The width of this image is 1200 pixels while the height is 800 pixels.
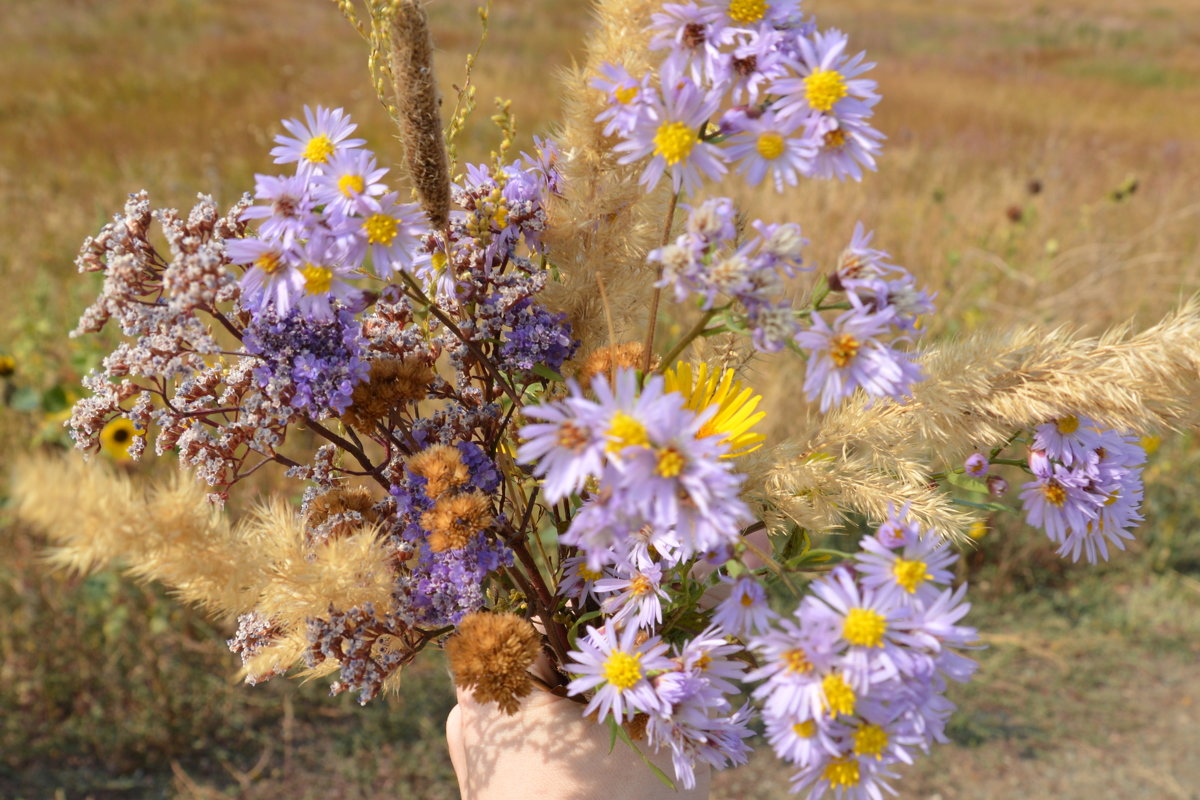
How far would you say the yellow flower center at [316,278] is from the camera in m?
0.77

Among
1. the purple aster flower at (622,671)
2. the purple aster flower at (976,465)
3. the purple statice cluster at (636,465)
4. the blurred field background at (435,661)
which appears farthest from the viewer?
the blurred field background at (435,661)

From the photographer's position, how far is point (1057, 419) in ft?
2.85

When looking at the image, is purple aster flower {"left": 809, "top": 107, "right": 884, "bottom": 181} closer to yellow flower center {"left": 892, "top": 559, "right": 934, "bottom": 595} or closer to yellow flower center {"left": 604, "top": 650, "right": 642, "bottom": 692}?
yellow flower center {"left": 892, "top": 559, "right": 934, "bottom": 595}

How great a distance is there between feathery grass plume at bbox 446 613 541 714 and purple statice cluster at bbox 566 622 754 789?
5cm

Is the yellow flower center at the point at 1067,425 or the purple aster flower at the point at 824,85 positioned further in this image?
the yellow flower center at the point at 1067,425

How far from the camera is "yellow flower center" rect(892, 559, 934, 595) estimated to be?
2.35ft

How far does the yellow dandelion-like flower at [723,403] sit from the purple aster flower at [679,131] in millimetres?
213

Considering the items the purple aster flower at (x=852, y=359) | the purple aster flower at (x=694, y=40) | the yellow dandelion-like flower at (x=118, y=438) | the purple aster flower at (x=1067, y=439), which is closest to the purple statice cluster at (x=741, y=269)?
the purple aster flower at (x=852, y=359)

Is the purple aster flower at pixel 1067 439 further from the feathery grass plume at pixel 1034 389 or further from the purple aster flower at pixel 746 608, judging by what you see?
the purple aster flower at pixel 746 608

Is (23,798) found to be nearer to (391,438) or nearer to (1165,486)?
(391,438)

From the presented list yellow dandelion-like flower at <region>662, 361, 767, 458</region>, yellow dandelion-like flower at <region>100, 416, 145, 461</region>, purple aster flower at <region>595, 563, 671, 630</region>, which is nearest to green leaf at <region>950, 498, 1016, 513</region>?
yellow dandelion-like flower at <region>662, 361, 767, 458</region>

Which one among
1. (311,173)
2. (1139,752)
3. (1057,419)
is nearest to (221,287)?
(311,173)

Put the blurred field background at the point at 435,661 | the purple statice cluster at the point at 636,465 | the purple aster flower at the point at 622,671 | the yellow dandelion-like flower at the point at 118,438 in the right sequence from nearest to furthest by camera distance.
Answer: the purple statice cluster at the point at 636,465
the purple aster flower at the point at 622,671
the yellow dandelion-like flower at the point at 118,438
the blurred field background at the point at 435,661

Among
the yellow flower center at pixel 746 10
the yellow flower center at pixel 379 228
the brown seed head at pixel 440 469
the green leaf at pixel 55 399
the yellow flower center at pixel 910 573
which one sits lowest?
the green leaf at pixel 55 399
